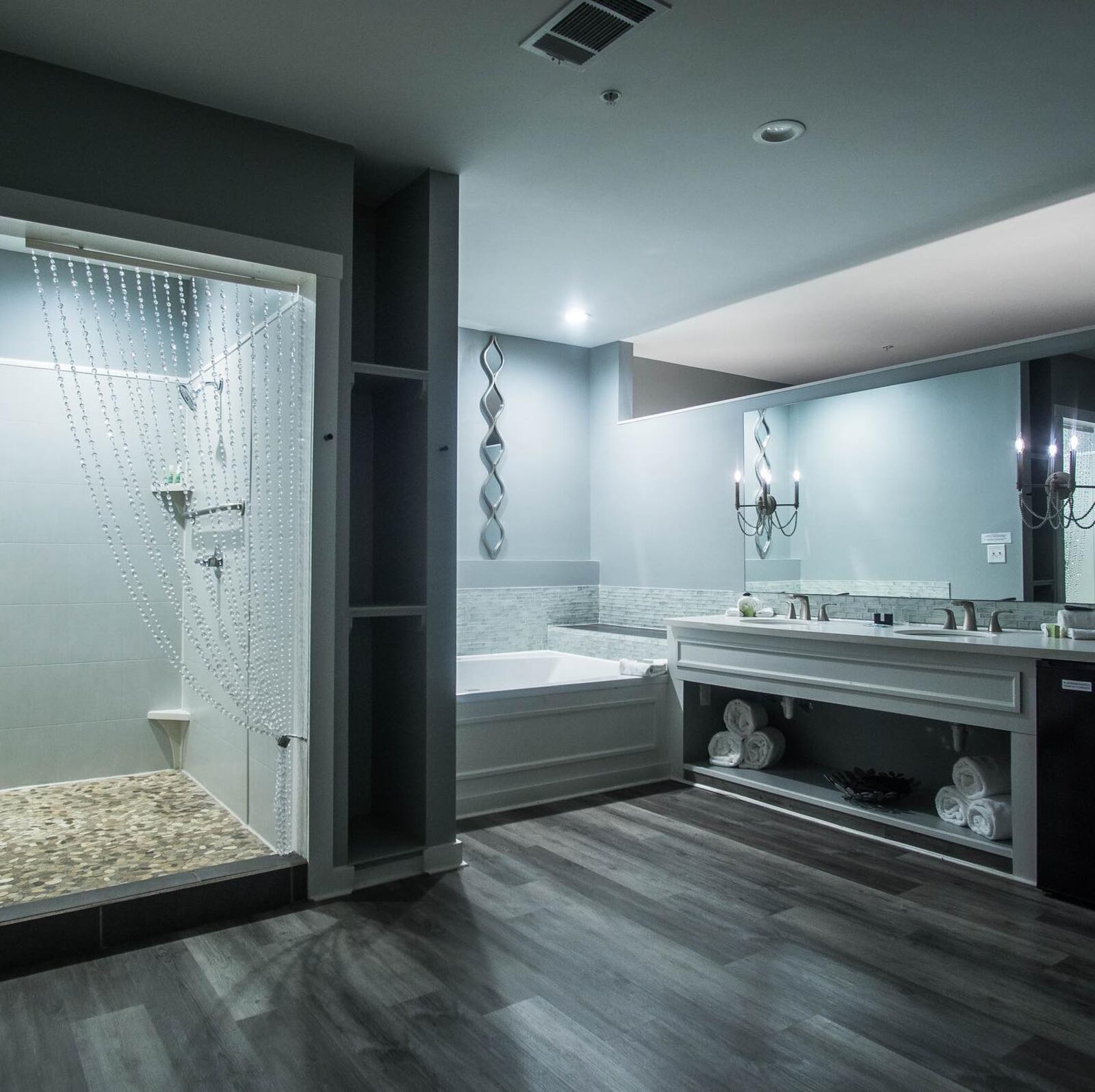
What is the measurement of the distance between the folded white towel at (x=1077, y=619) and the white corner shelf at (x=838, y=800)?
0.85m

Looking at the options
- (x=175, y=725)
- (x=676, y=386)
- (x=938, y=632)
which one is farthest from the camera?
(x=676, y=386)

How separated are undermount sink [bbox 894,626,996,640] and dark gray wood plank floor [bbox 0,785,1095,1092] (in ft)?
2.91

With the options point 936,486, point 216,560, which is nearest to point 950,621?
point 936,486

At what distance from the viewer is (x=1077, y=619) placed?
3.33m

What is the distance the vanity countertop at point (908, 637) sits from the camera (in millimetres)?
3010

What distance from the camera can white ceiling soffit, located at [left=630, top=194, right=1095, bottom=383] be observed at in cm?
401

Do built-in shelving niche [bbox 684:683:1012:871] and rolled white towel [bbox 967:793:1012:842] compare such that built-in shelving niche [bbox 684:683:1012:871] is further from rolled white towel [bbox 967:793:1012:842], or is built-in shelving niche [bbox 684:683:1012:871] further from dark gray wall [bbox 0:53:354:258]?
dark gray wall [bbox 0:53:354:258]

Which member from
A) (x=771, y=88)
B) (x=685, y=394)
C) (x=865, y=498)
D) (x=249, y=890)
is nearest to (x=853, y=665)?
(x=865, y=498)

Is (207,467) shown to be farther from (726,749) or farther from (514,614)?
(726,749)

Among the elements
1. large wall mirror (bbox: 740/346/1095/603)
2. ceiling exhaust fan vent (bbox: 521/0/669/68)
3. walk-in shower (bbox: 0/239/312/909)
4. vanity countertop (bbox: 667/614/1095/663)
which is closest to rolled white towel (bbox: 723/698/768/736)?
vanity countertop (bbox: 667/614/1095/663)

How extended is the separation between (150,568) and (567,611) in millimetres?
2491

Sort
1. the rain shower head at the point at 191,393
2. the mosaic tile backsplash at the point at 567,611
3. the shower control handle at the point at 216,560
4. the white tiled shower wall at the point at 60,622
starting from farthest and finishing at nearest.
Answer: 1. the mosaic tile backsplash at the point at 567,611
2. the white tiled shower wall at the point at 60,622
3. the rain shower head at the point at 191,393
4. the shower control handle at the point at 216,560

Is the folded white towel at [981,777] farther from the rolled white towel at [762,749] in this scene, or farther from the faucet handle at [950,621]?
the rolled white towel at [762,749]

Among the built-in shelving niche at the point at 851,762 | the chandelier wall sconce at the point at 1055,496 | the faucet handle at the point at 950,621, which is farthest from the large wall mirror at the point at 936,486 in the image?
the built-in shelving niche at the point at 851,762
